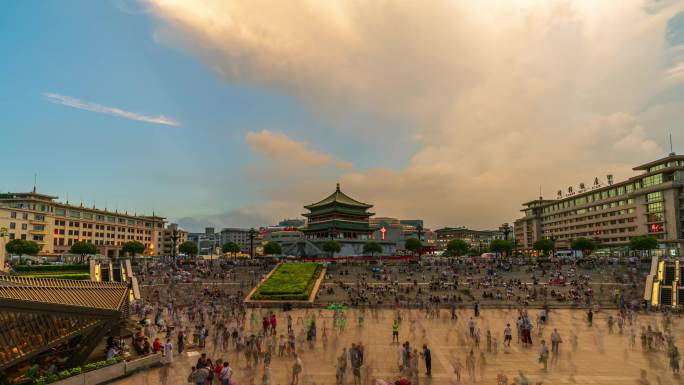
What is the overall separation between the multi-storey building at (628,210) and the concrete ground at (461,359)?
6438cm

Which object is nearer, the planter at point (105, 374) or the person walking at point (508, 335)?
the planter at point (105, 374)

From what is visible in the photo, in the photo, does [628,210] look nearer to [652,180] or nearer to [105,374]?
[652,180]

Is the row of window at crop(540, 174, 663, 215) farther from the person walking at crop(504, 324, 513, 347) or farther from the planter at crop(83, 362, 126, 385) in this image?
the planter at crop(83, 362, 126, 385)

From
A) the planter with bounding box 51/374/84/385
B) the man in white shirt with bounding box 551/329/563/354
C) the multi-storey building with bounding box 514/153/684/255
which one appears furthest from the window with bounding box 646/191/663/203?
the planter with bounding box 51/374/84/385

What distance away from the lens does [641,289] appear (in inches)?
1764

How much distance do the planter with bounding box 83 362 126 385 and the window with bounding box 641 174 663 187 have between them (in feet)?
317

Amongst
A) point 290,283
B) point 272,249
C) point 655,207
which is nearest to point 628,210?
point 655,207

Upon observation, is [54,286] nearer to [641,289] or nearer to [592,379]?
[592,379]

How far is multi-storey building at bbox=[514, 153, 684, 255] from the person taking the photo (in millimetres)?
81625

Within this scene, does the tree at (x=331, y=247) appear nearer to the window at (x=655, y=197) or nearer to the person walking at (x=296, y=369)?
the window at (x=655, y=197)

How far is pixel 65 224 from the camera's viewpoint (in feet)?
316

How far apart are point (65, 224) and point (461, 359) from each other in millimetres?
100379

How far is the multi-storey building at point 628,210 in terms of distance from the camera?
268ft

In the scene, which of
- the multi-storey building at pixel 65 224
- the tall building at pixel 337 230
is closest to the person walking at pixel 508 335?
the tall building at pixel 337 230
